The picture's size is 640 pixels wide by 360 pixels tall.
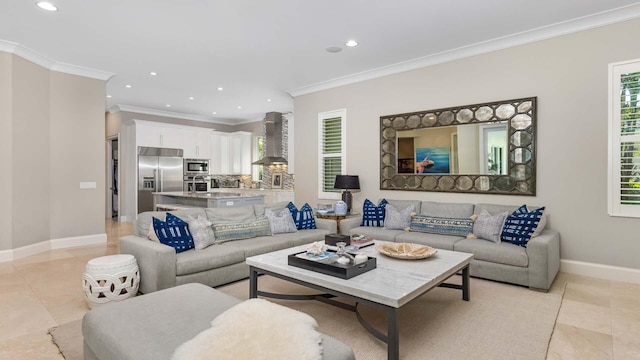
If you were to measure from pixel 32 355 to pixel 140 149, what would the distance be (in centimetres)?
658

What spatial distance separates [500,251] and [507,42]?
258 cm

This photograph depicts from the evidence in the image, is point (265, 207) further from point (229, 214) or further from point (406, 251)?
point (406, 251)

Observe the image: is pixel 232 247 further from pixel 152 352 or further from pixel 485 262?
pixel 485 262

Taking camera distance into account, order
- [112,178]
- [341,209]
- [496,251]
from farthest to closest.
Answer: [112,178] < [341,209] < [496,251]

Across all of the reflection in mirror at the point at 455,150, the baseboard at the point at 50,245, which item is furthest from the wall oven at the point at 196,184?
the reflection in mirror at the point at 455,150

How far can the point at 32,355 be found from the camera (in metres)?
2.18

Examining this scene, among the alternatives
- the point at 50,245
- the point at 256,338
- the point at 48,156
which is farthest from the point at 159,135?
the point at 256,338

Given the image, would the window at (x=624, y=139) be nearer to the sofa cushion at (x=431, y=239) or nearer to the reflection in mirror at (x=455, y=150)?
the reflection in mirror at (x=455, y=150)

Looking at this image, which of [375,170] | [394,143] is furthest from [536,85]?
[375,170]

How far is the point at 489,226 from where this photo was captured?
380 cm

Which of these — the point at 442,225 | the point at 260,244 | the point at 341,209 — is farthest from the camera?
the point at 341,209

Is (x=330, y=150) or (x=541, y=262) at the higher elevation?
(x=330, y=150)

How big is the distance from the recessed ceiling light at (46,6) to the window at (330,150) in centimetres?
392

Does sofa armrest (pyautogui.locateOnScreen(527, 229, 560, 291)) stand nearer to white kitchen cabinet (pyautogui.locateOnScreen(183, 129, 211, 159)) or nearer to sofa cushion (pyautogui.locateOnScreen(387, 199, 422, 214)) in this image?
sofa cushion (pyautogui.locateOnScreen(387, 199, 422, 214))
